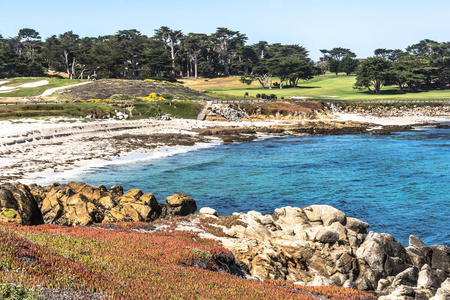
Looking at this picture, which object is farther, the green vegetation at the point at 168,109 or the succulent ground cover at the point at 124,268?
the green vegetation at the point at 168,109

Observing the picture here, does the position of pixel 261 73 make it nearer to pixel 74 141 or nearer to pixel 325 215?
pixel 74 141

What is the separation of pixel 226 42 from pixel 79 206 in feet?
546

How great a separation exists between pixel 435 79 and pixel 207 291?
6071 inches

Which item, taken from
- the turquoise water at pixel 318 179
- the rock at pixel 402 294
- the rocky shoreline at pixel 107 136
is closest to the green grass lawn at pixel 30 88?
the rocky shoreline at pixel 107 136

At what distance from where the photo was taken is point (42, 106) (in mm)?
70250

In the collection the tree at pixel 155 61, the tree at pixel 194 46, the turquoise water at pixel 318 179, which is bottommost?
the turquoise water at pixel 318 179

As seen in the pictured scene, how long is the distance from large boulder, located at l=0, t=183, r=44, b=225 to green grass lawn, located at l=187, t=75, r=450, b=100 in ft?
311

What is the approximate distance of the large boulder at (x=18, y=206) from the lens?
60.3 ft

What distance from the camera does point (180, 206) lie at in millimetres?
24438

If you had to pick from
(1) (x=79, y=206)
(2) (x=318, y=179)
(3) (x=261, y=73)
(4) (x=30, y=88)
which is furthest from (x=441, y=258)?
(3) (x=261, y=73)

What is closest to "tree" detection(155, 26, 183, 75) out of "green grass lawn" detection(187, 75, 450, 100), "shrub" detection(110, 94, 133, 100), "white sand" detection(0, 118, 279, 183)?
"green grass lawn" detection(187, 75, 450, 100)

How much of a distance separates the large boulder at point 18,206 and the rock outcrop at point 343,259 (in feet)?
32.6

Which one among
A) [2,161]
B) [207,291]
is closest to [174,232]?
[207,291]

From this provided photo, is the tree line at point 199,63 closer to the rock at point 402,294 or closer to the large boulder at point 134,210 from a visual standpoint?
the large boulder at point 134,210
